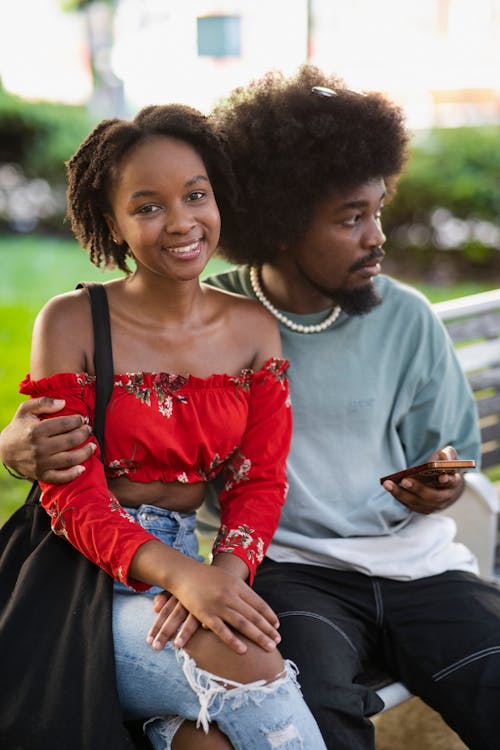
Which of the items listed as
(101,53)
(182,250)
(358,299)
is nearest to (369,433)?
(358,299)

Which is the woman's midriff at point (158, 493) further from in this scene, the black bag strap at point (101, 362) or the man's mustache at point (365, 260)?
the man's mustache at point (365, 260)

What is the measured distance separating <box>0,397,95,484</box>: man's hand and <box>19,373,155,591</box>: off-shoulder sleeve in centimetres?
3

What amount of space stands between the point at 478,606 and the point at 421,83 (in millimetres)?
14995

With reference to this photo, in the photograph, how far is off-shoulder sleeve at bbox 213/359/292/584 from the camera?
2484mm

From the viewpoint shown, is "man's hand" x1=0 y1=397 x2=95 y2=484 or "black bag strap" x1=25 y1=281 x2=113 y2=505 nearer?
"man's hand" x1=0 y1=397 x2=95 y2=484

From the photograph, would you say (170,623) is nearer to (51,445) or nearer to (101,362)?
(51,445)

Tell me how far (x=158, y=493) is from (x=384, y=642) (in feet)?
2.46

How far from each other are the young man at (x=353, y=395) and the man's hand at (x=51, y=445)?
682mm

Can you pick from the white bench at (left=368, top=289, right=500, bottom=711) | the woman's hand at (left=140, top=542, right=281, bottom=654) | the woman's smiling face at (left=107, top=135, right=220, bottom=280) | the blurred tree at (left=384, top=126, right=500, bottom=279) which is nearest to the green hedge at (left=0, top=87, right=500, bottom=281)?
the blurred tree at (left=384, top=126, right=500, bottom=279)

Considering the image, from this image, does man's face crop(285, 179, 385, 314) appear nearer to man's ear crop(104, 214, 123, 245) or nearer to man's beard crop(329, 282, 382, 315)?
man's beard crop(329, 282, 382, 315)

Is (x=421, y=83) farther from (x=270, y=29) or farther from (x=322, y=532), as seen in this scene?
(x=322, y=532)

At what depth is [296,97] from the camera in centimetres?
272

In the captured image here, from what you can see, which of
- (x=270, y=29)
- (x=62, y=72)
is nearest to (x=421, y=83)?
(x=270, y=29)

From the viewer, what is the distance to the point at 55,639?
6.96ft
